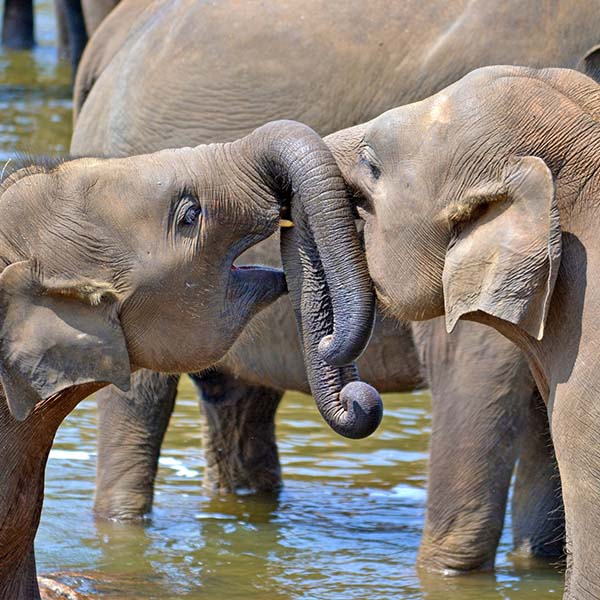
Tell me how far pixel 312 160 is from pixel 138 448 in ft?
8.58

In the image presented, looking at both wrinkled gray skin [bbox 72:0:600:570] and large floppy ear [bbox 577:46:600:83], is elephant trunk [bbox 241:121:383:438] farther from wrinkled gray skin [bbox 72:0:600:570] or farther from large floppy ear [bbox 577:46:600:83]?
large floppy ear [bbox 577:46:600:83]

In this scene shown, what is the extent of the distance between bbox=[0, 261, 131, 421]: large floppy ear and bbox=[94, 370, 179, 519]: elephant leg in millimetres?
2312

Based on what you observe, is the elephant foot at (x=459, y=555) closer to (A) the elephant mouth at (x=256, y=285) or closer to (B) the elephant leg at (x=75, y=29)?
(A) the elephant mouth at (x=256, y=285)

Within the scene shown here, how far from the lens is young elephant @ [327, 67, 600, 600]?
12.2 ft

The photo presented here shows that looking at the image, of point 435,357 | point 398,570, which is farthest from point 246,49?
point 398,570

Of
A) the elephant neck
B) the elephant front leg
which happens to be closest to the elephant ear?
the elephant front leg

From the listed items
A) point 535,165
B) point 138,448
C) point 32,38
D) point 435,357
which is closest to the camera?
point 535,165

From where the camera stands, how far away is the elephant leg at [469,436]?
543cm

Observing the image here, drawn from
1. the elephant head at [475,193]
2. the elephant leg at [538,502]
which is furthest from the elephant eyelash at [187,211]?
the elephant leg at [538,502]

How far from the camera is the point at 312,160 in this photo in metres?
4.05

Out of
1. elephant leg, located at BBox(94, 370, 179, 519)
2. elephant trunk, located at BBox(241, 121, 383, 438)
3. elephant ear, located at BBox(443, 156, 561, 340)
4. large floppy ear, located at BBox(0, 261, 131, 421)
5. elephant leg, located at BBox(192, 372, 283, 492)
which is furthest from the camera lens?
elephant leg, located at BBox(192, 372, 283, 492)

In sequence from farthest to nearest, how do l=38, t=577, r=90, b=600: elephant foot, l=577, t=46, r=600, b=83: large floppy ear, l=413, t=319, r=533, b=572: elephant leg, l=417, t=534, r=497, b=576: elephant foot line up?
l=417, t=534, r=497, b=576: elephant foot, l=413, t=319, r=533, b=572: elephant leg, l=577, t=46, r=600, b=83: large floppy ear, l=38, t=577, r=90, b=600: elephant foot

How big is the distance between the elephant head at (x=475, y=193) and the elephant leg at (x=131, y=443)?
241 cm

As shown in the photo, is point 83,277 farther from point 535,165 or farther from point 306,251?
point 535,165
